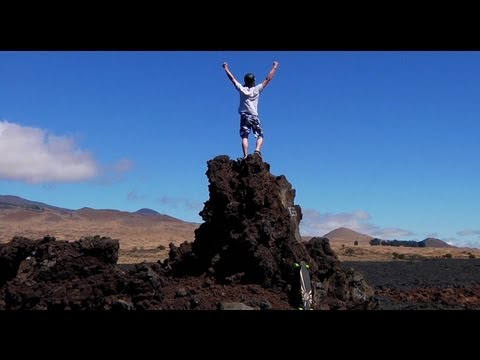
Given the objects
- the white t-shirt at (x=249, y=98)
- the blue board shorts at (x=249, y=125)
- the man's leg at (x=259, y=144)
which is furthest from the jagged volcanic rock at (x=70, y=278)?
the white t-shirt at (x=249, y=98)

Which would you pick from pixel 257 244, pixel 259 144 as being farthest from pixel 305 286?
pixel 259 144

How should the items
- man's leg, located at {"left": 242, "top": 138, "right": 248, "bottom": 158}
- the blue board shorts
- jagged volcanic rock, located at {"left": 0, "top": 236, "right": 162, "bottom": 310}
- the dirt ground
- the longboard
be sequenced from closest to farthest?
jagged volcanic rock, located at {"left": 0, "top": 236, "right": 162, "bottom": 310} < the longboard < the blue board shorts < man's leg, located at {"left": 242, "top": 138, "right": 248, "bottom": 158} < the dirt ground

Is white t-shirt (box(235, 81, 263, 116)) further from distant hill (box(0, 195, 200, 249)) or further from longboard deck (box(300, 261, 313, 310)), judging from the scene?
distant hill (box(0, 195, 200, 249))

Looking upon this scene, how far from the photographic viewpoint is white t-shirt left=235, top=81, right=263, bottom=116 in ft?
34.2

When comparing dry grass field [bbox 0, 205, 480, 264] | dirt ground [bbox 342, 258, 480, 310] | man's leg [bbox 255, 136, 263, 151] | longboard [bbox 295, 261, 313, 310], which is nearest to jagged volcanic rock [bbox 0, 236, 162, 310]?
longboard [bbox 295, 261, 313, 310]

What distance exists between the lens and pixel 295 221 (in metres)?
11.4

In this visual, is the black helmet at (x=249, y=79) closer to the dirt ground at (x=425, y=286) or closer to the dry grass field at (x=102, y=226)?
the dirt ground at (x=425, y=286)

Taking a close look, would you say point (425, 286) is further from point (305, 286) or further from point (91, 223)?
point (91, 223)

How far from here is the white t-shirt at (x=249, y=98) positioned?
10.4 meters

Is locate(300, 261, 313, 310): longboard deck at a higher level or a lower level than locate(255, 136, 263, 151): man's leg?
lower

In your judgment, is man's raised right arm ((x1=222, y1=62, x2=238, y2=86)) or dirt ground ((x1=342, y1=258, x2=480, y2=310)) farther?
dirt ground ((x1=342, y1=258, x2=480, y2=310))
